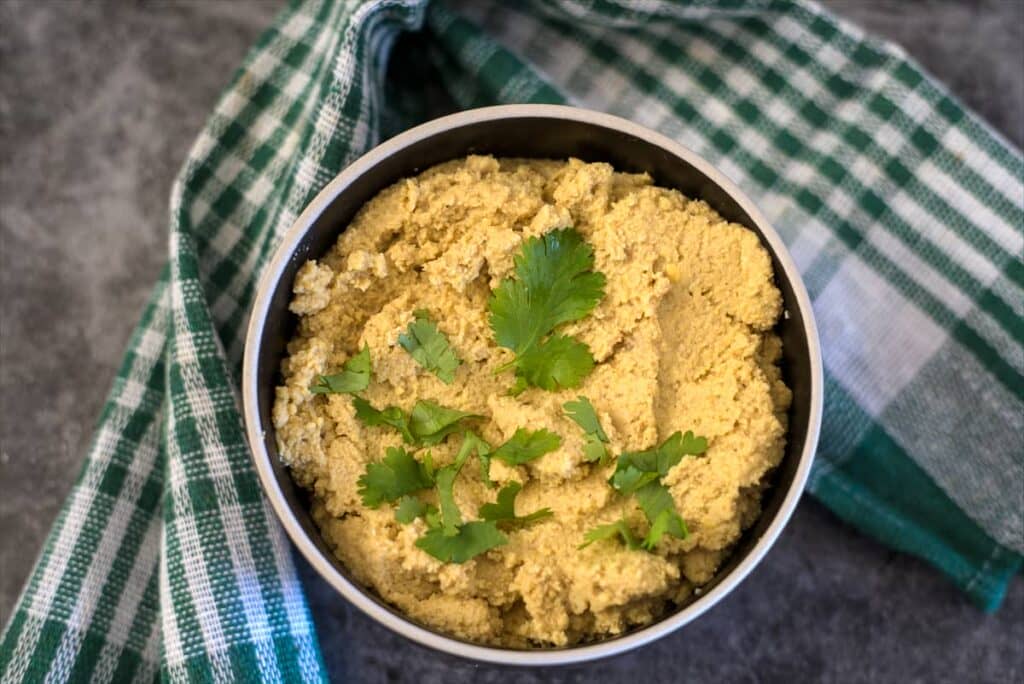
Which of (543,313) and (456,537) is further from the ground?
(543,313)

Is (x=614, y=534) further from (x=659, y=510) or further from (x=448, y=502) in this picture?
(x=448, y=502)

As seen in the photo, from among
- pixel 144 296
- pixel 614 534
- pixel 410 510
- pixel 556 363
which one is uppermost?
pixel 556 363

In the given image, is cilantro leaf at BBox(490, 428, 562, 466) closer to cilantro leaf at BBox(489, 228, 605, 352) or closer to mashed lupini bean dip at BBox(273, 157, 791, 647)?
mashed lupini bean dip at BBox(273, 157, 791, 647)

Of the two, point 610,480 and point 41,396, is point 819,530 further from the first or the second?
point 41,396

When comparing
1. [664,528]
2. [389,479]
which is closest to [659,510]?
[664,528]

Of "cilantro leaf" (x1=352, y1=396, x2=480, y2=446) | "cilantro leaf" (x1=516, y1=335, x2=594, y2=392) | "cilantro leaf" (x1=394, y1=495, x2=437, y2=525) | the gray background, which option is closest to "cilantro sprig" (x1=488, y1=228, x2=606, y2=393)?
"cilantro leaf" (x1=516, y1=335, x2=594, y2=392)

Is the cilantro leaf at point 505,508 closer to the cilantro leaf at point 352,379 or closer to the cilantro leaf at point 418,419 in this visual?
the cilantro leaf at point 418,419

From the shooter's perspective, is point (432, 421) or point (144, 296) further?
point (144, 296)
